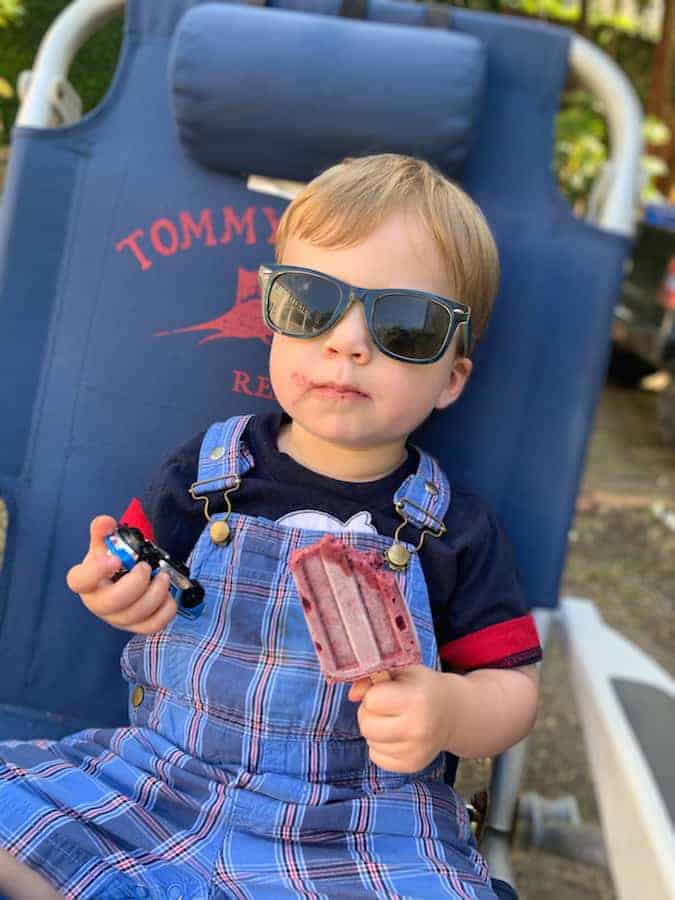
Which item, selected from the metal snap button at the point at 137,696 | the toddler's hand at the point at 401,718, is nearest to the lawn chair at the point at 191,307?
the metal snap button at the point at 137,696

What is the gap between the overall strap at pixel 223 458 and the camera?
1.33 m

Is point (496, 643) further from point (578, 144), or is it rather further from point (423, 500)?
point (578, 144)

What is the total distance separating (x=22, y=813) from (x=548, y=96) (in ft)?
4.39

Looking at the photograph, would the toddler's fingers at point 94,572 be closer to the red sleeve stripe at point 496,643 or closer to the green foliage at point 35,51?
the red sleeve stripe at point 496,643

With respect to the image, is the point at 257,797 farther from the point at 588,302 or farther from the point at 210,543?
the point at 588,302

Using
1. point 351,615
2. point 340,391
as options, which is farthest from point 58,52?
point 351,615

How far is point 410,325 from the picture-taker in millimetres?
1202

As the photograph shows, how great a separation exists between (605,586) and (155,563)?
2.46m

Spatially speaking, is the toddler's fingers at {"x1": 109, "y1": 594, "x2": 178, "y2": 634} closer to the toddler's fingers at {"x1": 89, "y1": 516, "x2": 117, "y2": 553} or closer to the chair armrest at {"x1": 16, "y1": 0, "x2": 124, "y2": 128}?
the toddler's fingers at {"x1": 89, "y1": 516, "x2": 117, "y2": 553}

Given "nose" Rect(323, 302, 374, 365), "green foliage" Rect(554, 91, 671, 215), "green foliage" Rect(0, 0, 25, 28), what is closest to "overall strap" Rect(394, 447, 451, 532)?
"nose" Rect(323, 302, 374, 365)

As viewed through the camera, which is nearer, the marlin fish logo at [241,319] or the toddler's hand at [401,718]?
the toddler's hand at [401,718]

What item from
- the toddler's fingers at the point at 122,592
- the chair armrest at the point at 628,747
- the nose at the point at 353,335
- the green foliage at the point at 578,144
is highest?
the green foliage at the point at 578,144

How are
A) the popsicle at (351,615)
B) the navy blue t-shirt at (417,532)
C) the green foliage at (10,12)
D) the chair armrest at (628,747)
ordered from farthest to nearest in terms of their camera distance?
1. the green foliage at (10,12)
2. the navy blue t-shirt at (417,532)
3. the chair armrest at (628,747)
4. the popsicle at (351,615)

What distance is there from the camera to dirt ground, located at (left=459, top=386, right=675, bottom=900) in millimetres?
2133
